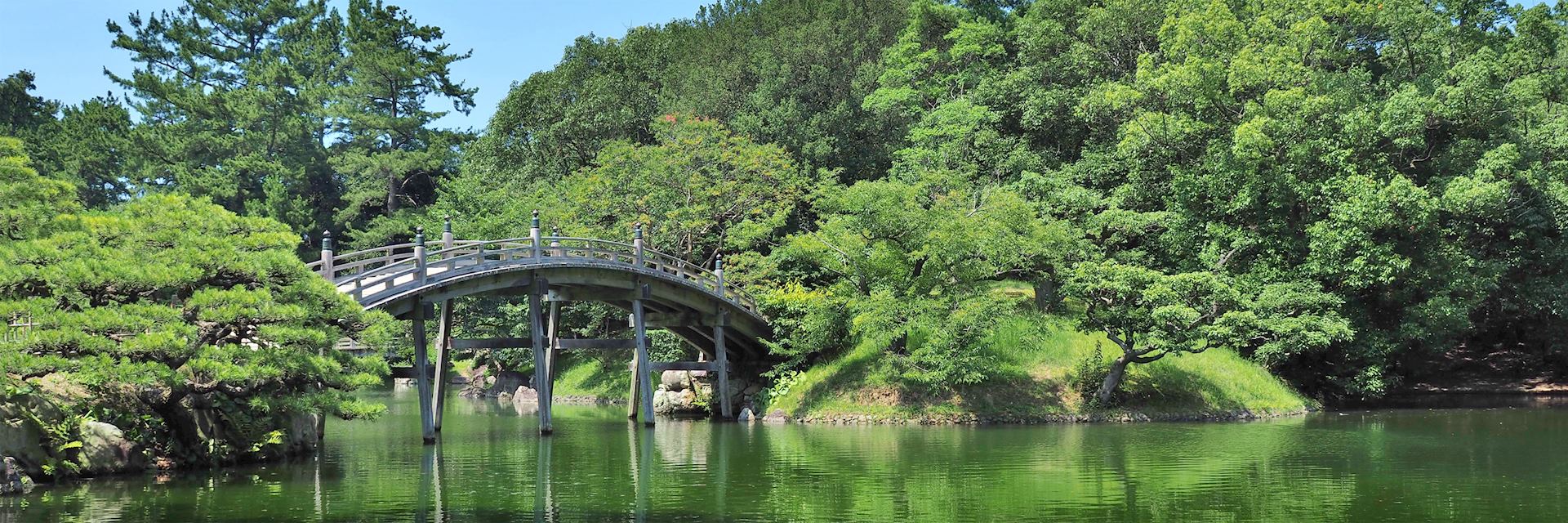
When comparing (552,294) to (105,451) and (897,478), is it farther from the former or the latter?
(897,478)

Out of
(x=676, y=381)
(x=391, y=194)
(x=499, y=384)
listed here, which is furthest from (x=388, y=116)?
(x=676, y=381)

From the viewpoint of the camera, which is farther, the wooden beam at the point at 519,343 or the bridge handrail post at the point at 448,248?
the wooden beam at the point at 519,343

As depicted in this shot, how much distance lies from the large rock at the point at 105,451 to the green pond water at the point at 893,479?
60 centimetres

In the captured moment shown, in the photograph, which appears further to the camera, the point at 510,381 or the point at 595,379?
the point at 510,381

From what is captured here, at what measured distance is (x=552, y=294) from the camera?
33.0 meters

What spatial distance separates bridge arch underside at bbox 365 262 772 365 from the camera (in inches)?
1086

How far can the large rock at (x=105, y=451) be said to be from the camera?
20188 mm

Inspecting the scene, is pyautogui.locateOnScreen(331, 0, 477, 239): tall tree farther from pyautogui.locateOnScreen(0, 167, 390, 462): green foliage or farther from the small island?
pyautogui.locateOnScreen(0, 167, 390, 462): green foliage

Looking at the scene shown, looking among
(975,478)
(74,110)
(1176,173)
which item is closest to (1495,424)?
(1176,173)

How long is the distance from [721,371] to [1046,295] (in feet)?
34.5

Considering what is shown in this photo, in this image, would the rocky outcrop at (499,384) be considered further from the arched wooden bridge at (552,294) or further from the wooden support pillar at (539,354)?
the wooden support pillar at (539,354)

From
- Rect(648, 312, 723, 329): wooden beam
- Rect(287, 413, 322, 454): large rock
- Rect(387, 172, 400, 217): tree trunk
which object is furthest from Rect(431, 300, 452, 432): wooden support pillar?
Rect(387, 172, 400, 217): tree trunk

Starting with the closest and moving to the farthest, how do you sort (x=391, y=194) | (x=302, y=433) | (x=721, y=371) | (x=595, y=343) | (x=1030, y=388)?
(x=302, y=433) → (x=595, y=343) → (x=1030, y=388) → (x=721, y=371) → (x=391, y=194)

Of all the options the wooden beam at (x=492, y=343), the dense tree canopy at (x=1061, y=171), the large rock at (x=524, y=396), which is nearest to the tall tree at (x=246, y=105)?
the dense tree canopy at (x=1061, y=171)
